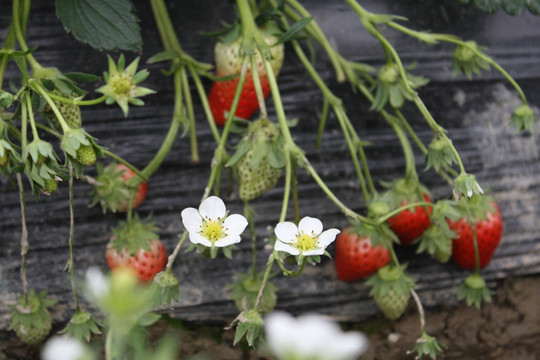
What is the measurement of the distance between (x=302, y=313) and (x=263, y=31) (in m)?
0.43

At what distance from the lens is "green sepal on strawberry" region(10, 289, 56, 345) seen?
0.94 meters

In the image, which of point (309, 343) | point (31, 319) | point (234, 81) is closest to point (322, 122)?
point (234, 81)

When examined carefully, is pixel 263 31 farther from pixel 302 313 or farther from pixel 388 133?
pixel 302 313

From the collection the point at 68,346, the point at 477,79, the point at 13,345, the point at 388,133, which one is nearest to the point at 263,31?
the point at 388,133

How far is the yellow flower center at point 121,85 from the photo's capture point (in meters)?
0.73

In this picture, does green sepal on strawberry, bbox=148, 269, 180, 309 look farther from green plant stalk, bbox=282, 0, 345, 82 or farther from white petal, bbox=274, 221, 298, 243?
green plant stalk, bbox=282, 0, 345, 82

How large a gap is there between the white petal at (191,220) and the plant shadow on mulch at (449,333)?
34 cm

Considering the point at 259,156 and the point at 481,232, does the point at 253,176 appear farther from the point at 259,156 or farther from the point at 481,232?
the point at 481,232

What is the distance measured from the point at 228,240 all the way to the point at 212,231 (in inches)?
1.0

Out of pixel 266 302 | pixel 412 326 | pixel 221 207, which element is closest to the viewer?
pixel 221 207

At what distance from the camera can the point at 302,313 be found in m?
1.10

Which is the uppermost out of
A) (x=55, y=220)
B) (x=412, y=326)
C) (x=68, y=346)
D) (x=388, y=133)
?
(x=388, y=133)

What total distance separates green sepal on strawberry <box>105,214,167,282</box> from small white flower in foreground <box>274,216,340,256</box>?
29cm

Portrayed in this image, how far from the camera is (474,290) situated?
1039 mm
